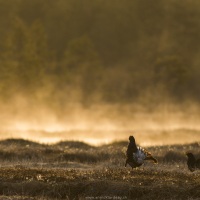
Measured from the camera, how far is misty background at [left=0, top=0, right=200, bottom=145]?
310ft

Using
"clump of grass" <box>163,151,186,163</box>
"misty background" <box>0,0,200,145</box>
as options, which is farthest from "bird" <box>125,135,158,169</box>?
"misty background" <box>0,0,200,145</box>

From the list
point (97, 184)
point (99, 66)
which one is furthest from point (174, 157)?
point (99, 66)

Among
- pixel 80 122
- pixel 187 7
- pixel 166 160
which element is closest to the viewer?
pixel 166 160

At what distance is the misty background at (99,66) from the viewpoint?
94438mm

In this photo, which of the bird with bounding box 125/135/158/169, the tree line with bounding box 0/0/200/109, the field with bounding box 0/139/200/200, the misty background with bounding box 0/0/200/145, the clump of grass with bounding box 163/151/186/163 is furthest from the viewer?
the tree line with bounding box 0/0/200/109

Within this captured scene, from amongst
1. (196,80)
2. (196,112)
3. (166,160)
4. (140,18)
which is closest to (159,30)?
(140,18)

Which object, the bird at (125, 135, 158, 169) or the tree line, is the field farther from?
the tree line

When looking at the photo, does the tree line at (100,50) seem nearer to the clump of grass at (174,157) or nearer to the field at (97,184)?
the clump of grass at (174,157)

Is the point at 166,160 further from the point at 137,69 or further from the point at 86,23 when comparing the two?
the point at 86,23

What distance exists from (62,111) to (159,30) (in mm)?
24371

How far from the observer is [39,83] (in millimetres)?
104312

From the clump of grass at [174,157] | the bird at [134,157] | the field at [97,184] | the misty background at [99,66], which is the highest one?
the misty background at [99,66]

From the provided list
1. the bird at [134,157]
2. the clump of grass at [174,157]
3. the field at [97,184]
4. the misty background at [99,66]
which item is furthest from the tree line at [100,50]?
the field at [97,184]

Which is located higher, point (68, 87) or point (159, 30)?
point (159, 30)
